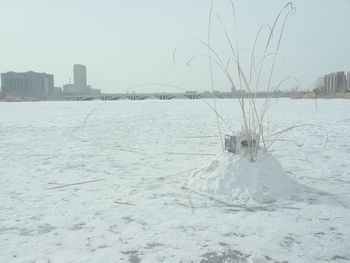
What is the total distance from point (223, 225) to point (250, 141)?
1.08 m

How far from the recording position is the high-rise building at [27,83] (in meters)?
84.8

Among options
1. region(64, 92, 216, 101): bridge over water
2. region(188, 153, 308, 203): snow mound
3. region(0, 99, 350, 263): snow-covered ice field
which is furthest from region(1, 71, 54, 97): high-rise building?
region(188, 153, 308, 203): snow mound

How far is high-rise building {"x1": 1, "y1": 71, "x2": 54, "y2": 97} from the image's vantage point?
3337 inches

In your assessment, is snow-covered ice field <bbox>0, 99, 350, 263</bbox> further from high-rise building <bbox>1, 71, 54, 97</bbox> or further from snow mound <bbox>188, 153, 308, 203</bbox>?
high-rise building <bbox>1, 71, 54, 97</bbox>

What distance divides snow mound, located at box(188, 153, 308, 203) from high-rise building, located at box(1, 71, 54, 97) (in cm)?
8480

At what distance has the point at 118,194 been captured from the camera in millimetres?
3195

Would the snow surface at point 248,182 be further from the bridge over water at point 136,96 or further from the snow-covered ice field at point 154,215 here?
the bridge over water at point 136,96

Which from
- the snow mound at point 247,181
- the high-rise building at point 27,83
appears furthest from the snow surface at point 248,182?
the high-rise building at point 27,83

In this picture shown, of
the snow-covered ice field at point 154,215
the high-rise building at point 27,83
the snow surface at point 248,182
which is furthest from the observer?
the high-rise building at point 27,83

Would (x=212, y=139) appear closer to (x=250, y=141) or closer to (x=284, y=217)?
(x=250, y=141)

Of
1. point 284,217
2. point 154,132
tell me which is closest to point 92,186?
point 284,217

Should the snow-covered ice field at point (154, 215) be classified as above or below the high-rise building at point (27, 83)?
below

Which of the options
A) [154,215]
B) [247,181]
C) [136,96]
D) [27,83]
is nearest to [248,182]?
[247,181]

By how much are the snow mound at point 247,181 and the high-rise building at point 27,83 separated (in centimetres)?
8480
